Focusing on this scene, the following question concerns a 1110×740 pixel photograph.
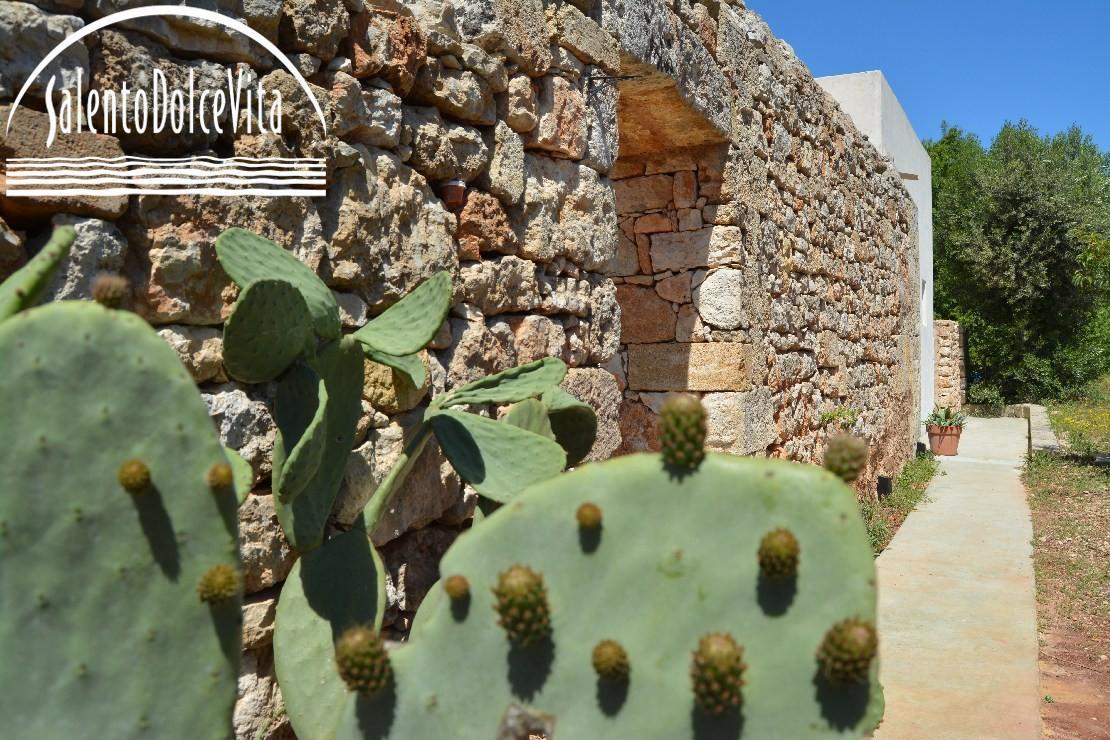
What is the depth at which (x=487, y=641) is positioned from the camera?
1.20m

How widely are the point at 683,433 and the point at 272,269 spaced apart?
75cm

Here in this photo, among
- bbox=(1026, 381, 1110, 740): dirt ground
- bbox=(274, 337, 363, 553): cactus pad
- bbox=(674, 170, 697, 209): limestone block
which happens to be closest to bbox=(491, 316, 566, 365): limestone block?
bbox=(274, 337, 363, 553): cactus pad

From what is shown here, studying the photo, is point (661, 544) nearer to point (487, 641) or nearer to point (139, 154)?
point (487, 641)

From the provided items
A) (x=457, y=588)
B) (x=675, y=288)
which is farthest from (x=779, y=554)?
(x=675, y=288)

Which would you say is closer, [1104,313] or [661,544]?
[661,544]

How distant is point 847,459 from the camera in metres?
1.13

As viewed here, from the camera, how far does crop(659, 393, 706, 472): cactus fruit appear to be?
114 cm

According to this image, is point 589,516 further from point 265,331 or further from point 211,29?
point 211,29

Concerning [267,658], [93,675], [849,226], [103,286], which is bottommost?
[267,658]

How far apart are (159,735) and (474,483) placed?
717 mm

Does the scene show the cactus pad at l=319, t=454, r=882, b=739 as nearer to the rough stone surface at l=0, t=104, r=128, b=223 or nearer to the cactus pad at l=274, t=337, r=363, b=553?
the cactus pad at l=274, t=337, r=363, b=553

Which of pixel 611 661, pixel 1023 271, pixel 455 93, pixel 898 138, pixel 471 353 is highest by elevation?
pixel 898 138

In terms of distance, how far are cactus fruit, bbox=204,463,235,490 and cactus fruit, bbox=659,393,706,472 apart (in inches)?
22.4

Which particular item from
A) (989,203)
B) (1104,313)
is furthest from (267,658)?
(1104,313)
